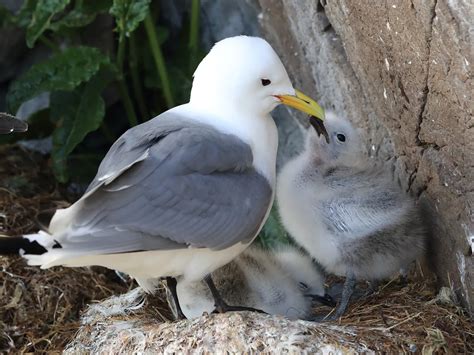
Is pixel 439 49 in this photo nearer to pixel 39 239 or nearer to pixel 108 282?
pixel 39 239

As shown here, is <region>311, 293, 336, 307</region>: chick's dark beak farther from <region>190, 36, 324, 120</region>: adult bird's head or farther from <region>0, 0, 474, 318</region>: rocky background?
<region>190, 36, 324, 120</region>: adult bird's head

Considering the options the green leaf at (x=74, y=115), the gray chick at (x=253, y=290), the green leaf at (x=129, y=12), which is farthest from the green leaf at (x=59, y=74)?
the gray chick at (x=253, y=290)

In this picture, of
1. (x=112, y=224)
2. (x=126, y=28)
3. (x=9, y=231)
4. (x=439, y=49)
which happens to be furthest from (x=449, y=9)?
(x=9, y=231)

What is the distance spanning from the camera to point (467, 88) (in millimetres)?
3141

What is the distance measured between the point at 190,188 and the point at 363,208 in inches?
27.3

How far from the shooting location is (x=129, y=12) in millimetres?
4781

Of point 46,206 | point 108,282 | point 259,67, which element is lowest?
point 108,282

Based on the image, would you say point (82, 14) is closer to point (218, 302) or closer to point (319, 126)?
point (319, 126)

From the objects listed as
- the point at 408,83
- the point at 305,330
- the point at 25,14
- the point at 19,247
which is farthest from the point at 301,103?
the point at 25,14

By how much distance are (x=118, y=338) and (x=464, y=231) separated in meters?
1.26

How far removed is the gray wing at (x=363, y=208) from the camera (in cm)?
367

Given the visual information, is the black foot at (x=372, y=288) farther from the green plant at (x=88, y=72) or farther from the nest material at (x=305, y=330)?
the green plant at (x=88, y=72)

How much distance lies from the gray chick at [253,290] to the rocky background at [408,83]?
56cm

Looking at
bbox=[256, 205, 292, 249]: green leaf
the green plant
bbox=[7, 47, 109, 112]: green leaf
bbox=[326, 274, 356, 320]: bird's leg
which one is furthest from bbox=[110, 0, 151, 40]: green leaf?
bbox=[326, 274, 356, 320]: bird's leg
